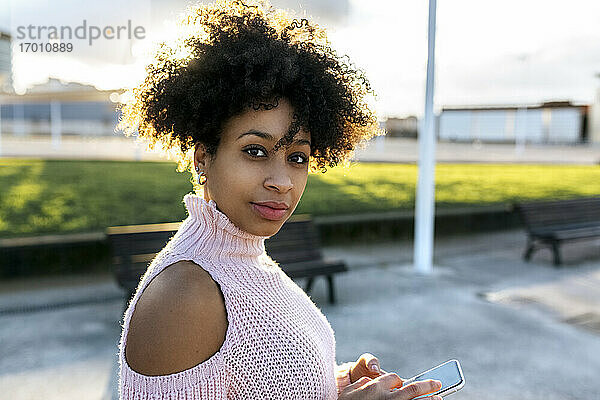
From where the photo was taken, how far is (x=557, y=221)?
8.03m

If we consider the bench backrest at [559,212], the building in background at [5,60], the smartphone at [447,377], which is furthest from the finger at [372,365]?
the building in background at [5,60]

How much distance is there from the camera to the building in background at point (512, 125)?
42750mm

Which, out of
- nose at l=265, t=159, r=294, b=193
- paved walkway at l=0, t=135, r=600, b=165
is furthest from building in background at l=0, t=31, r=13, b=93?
nose at l=265, t=159, r=294, b=193

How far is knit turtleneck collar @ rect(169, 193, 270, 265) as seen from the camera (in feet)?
4.08

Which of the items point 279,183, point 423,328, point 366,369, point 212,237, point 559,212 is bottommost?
point 423,328

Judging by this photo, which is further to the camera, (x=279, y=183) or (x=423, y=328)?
(x=423, y=328)

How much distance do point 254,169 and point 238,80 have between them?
0.69ft

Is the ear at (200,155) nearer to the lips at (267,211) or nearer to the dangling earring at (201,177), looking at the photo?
the dangling earring at (201,177)

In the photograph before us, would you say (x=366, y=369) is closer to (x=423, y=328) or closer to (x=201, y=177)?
(x=201, y=177)

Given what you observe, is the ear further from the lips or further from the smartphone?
the smartphone

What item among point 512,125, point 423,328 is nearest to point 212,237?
point 423,328

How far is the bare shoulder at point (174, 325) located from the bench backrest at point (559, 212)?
23.8 feet

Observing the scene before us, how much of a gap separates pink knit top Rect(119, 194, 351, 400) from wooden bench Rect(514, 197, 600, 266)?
22.3 feet

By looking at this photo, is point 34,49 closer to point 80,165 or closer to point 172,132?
point 172,132
